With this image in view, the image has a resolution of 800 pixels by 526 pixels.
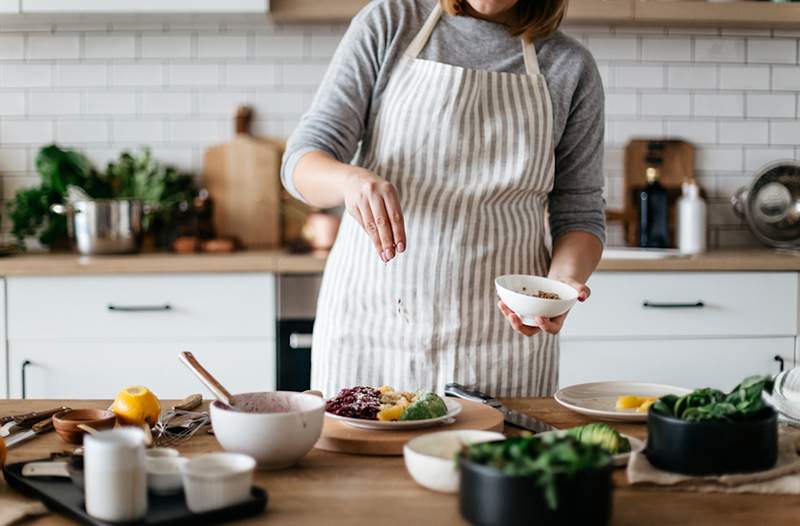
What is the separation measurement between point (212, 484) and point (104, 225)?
7.75ft

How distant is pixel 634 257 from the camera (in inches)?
125

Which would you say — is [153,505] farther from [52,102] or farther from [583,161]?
[52,102]

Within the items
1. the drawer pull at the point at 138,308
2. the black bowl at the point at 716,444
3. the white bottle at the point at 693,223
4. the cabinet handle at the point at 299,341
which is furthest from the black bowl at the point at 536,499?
the white bottle at the point at 693,223

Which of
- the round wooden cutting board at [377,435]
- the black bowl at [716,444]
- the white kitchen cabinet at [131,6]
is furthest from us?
the white kitchen cabinet at [131,6]

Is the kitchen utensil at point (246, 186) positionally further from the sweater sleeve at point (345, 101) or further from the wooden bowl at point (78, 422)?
the wooden bowl at point (78, 422)

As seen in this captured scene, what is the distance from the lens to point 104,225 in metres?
3.21

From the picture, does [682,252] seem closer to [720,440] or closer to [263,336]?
[263,336]

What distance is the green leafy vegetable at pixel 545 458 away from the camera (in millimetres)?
911

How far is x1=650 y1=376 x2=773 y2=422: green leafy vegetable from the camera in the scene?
1.15 meters

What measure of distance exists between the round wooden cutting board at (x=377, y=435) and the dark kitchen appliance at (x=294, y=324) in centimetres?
159

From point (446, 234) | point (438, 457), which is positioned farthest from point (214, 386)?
point (446, 234)

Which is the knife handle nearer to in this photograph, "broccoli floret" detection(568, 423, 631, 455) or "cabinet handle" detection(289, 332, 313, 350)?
"broccoli floret" detection(568, 423, 631, 455)

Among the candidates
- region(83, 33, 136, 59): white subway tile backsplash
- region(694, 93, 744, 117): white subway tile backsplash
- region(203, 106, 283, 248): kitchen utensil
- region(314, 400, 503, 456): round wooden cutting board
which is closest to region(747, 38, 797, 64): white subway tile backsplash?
region(694, 93, 744, 117): white subway tile backsplash

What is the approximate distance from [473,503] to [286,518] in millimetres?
217
